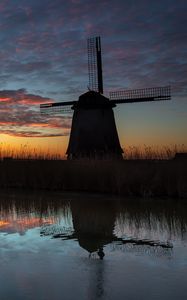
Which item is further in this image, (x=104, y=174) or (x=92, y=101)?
(x=92, y=101)

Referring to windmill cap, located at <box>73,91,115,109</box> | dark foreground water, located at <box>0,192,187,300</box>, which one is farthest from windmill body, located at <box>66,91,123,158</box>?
dark foreground water, located at <box>0,192,187,300</box>

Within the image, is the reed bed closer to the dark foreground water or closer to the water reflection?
the water reflection

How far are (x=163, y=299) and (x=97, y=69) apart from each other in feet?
76.5

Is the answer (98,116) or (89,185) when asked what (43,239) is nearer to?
(89,185)

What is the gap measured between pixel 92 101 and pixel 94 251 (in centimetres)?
1828

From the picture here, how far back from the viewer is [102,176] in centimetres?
1389

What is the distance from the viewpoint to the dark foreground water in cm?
452

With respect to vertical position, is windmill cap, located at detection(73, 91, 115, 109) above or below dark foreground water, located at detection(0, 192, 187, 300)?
above

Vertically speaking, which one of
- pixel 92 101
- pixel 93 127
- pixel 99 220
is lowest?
pixel 99 220

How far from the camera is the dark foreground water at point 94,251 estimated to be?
14.8 ft

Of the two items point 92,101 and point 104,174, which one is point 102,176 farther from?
point 92,101

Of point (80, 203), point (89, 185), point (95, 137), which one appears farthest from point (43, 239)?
point (95, 137)

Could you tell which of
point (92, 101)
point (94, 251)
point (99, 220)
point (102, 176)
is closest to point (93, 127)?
point (92, 101)

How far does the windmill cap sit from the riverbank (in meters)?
8.41
